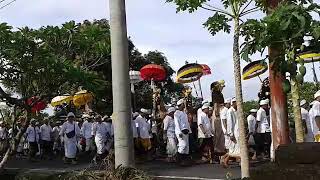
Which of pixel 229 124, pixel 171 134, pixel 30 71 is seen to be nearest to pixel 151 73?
pixel 171 134

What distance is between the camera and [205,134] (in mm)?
13961

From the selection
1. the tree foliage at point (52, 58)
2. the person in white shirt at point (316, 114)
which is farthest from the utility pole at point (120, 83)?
the person in white shirt at point (316, 114)

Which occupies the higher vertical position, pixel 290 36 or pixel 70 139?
pixel 290 36

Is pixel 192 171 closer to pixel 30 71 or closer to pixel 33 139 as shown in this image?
pixel 30 71

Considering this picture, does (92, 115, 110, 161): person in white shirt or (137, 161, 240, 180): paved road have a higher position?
(92, 115, 110, 161): person in white shirt

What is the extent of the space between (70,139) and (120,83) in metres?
10.1

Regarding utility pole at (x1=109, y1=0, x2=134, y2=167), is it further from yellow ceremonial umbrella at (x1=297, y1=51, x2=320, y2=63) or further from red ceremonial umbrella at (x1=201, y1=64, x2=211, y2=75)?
red ceremonial umbrella at (x1=201, y1=64, x2=211, y2=75)

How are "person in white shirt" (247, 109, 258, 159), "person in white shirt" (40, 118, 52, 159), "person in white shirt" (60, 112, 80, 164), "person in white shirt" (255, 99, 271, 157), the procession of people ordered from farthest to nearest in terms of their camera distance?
1. "person in white shirt" (40, 118, 52, 159)
2. "person in white shirt" (60, 112, 80, 164)
3. "person in white shirt" (247, 109, 258, 159)
4. "person in white shirt" (255, 99, 271, 157)
5. the procession of people

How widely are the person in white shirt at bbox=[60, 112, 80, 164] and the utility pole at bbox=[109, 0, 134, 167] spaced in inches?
375

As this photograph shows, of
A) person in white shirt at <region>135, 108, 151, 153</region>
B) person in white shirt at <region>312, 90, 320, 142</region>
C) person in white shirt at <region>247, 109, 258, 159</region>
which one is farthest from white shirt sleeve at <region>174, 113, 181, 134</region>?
person in white shirt at <region>312, 90, 320, 142</region>

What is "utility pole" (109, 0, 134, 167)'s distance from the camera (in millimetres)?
7992

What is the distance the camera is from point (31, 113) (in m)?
8.38

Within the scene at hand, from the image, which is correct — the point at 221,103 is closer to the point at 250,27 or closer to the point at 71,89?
the point at 71,89

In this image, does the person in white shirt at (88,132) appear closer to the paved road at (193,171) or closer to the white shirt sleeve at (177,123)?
the paved road at (193,171)
